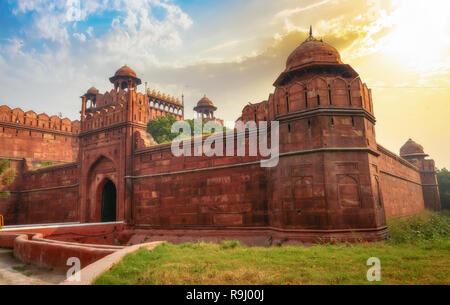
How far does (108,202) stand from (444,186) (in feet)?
Result: 95.6

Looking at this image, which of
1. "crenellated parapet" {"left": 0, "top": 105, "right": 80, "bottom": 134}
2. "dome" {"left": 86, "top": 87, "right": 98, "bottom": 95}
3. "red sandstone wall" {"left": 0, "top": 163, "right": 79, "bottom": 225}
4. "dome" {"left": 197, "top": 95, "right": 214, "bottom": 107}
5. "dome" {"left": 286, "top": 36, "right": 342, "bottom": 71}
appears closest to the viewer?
"dome" {"left": 286, "top": 36, "right": 342, "bottom": 71}

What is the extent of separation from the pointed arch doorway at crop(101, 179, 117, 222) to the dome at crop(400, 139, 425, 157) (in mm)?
22321

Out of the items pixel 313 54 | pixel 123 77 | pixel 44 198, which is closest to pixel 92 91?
pixel 123 77

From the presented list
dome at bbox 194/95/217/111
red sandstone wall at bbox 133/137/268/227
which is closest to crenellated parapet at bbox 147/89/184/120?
dome at bbox 194/95/217/111

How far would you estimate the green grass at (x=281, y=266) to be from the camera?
4.58 meters

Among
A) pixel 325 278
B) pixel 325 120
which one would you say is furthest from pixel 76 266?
pixel 325 120

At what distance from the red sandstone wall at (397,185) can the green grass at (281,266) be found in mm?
7578

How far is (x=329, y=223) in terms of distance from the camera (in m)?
8.30

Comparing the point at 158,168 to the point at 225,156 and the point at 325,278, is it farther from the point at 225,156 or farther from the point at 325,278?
Answer: the point at 325,278

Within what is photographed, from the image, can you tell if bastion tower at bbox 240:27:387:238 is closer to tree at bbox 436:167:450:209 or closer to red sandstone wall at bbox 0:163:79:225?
red sandstone wall at bbox 0:163:79:225

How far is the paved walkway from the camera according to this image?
20.6ft

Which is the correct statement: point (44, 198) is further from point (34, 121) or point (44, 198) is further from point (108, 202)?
point (34, 121)

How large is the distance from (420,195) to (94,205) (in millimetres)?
22717

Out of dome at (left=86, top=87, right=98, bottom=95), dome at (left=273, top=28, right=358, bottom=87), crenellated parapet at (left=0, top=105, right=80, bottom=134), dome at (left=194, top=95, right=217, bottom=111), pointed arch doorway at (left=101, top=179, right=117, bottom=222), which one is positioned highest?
dome at (left=86, top=87, right=98, bottom=95)
